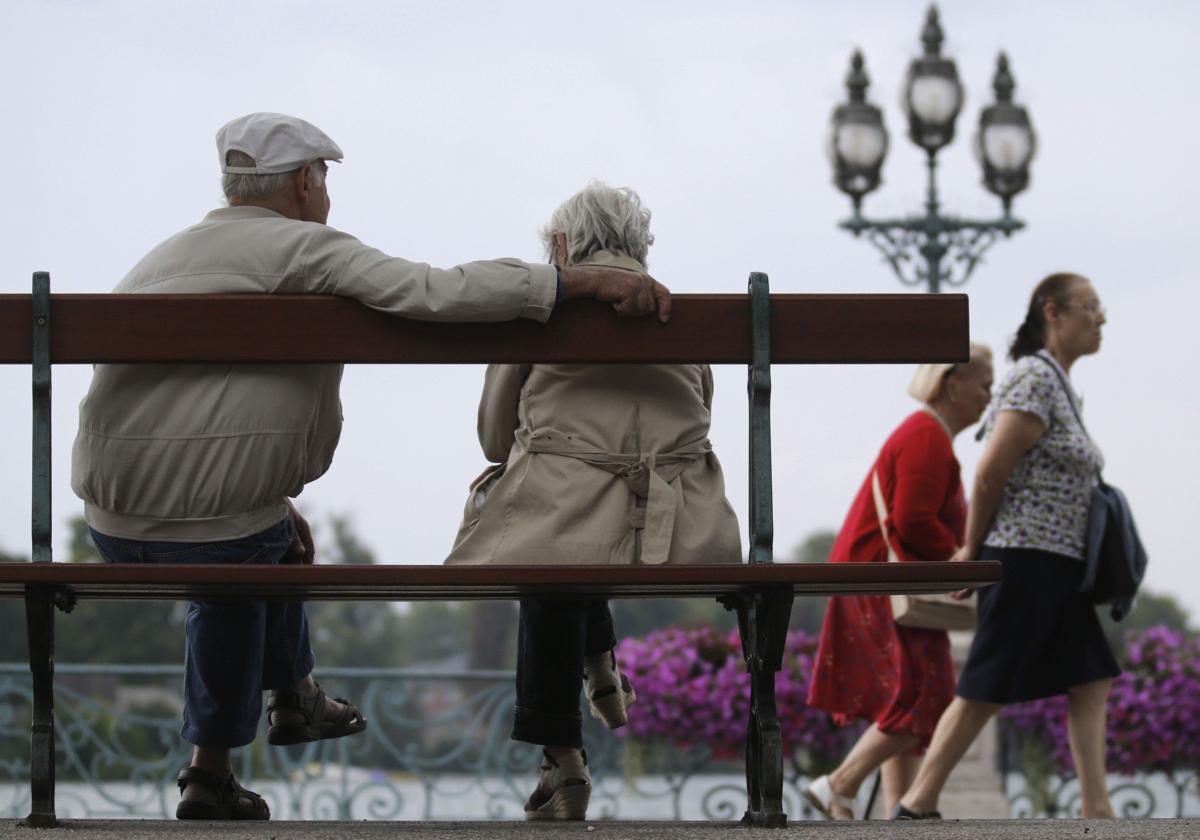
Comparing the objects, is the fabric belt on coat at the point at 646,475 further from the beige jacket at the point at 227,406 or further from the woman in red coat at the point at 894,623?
the woman in red coat at the point at 894,623

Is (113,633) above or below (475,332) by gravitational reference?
below

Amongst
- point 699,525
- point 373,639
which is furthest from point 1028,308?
point 373,639

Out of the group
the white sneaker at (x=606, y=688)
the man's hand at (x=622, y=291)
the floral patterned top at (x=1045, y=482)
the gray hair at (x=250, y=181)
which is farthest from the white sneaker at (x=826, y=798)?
the gray hair at (x=250, y=181)

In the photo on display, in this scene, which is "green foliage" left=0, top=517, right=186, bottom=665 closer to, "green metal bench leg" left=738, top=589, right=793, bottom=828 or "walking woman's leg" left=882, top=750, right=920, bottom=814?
"walking woman's leg" left=882, top=750, right=920, bottom=814

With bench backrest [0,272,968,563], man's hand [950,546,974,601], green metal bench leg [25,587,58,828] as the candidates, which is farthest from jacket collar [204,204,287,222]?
man's hand [950,546,974,601]

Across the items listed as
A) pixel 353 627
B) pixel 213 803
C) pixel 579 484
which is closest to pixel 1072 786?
pixel 579 484

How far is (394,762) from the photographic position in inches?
436

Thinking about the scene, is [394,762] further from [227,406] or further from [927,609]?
[227,406]

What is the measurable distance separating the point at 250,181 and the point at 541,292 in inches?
30.7

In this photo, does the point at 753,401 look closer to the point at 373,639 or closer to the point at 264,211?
the point at 264,211

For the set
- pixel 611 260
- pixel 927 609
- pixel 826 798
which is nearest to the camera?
pixel 611 260

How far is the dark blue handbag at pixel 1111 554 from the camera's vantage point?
609 centimetres

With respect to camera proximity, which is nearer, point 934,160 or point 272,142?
point 272,142

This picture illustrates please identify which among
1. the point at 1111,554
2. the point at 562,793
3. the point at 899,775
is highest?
the point at 1111,554
